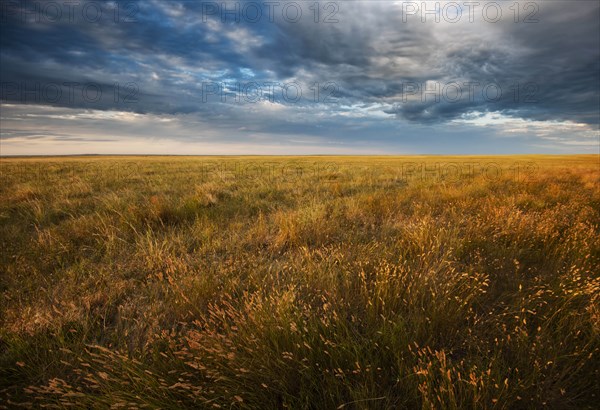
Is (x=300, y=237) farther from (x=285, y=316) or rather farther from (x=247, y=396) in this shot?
(x=247, y=396)

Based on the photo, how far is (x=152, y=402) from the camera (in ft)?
5.73

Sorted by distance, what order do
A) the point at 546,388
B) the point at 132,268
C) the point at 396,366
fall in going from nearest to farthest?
the point at 546,388 < the point at 396,366 < the point at 132,268

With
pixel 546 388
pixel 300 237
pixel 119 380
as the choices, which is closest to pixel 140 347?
pixel 119 380

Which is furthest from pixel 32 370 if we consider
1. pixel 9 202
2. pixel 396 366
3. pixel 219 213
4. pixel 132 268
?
pixel 9 202

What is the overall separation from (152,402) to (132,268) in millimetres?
2445

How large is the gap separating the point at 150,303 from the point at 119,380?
4.22 feet

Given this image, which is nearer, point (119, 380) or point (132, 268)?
point (119, 380)

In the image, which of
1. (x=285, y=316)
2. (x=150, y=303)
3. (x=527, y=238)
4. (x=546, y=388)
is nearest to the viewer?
(x=546, y=388)

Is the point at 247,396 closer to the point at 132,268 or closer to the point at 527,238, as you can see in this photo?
the point at 132,268

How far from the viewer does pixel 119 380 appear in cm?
177

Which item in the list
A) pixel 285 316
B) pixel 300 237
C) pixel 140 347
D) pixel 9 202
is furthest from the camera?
pixel 9 202

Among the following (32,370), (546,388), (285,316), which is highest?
(285,316)

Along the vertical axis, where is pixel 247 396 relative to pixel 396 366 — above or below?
below

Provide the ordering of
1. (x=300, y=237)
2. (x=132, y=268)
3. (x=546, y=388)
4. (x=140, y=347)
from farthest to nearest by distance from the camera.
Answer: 1. (x=300, y=237)
2. (x=132, y=268)
3. (x=140, y=347)
4. (x=546, y=388)
